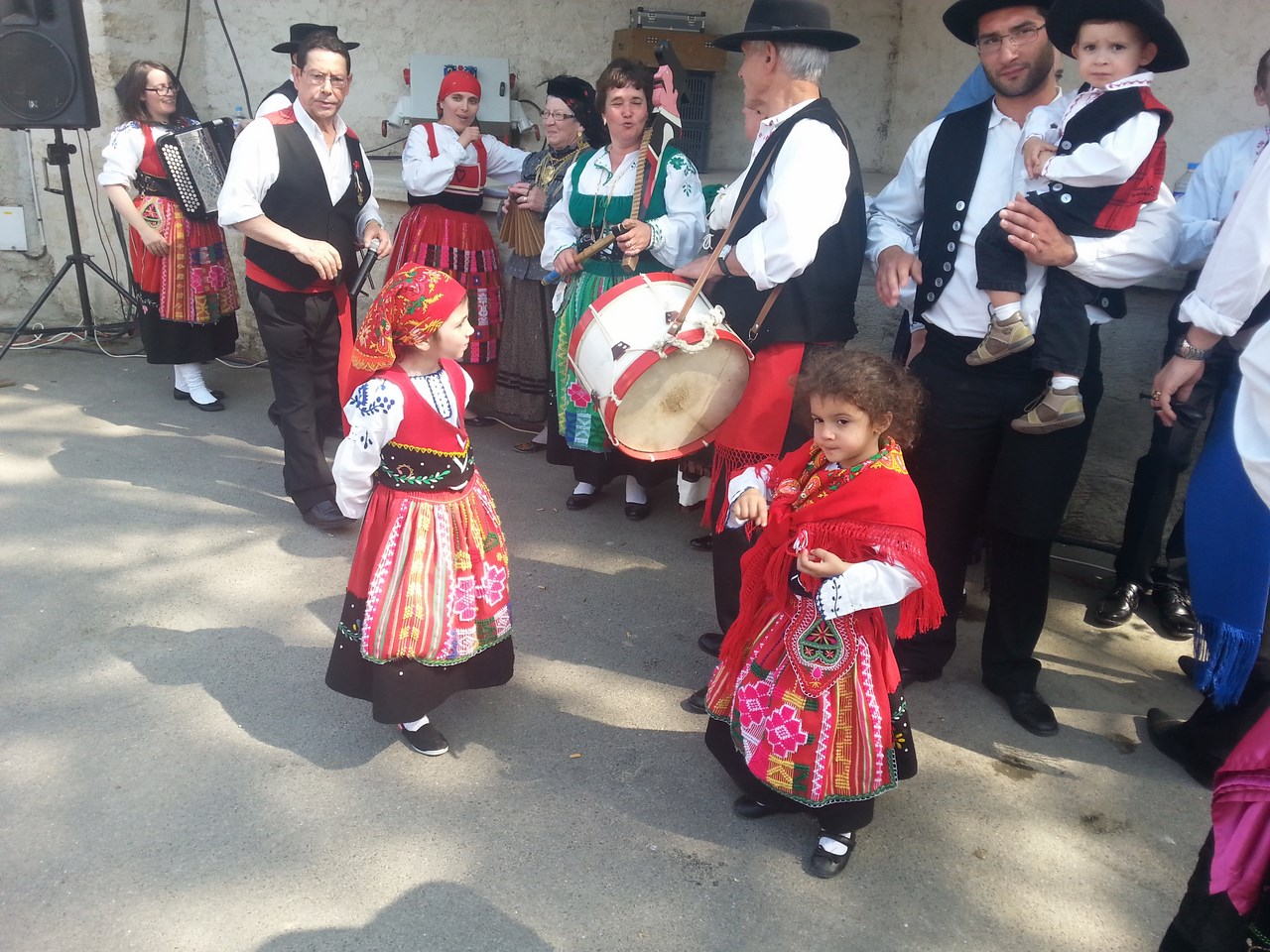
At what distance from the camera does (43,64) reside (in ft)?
17.2

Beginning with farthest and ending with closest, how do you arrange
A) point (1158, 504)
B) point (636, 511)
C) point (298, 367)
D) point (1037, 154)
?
point (636, 511), point (298, 367), point (1158, 504), point (1037, 154)

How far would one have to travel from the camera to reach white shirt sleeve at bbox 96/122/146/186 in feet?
16.0

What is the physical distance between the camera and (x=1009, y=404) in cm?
274

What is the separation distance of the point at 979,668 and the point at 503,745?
159cm

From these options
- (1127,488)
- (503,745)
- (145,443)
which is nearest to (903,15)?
(1127,488)

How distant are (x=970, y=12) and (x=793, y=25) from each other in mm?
469

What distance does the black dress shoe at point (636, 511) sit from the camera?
432 cm

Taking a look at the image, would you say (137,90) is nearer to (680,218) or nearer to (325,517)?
(325,517)

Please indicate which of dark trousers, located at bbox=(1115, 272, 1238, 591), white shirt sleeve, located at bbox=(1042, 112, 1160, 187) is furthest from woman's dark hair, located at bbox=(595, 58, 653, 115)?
dark trousers, located at bbox=(1115, 272, 1238, 591)

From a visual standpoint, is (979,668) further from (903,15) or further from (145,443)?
(903,15)

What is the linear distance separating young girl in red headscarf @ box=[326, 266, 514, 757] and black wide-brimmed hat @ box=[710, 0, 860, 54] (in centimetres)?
111

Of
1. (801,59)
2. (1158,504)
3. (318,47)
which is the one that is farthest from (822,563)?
(318,47)

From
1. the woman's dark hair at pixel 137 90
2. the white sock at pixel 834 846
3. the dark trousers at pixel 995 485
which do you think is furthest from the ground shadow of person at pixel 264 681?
the woman's dark hair at pixel 137 90

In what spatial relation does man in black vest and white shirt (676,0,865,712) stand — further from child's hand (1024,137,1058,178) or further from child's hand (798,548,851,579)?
child's hand (798,548,851,579)
